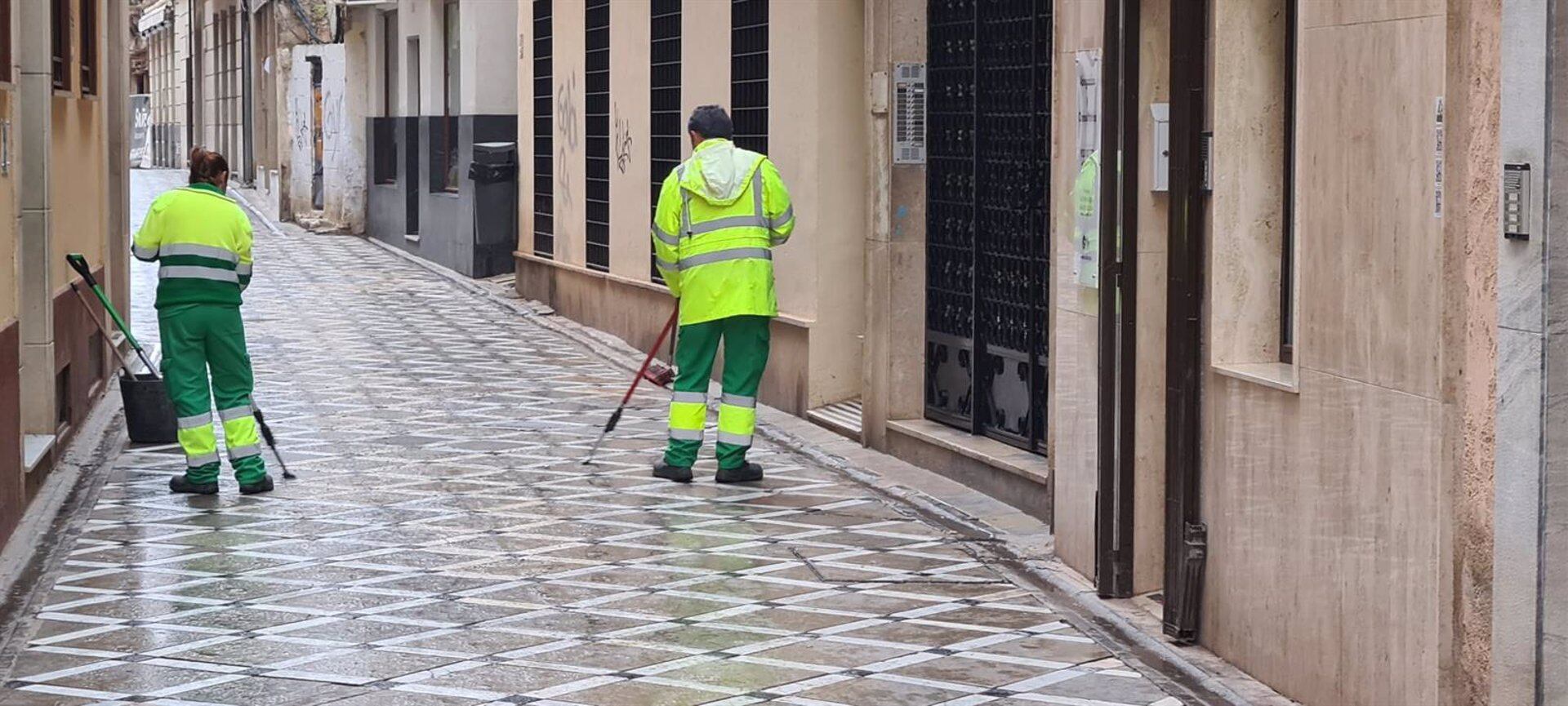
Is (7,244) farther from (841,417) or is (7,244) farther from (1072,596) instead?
(841,417)

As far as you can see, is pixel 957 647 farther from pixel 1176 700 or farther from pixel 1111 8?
pixel 1111 8

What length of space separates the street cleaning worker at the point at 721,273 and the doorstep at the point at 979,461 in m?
0.88

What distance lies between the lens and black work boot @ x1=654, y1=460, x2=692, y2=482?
37.8 ft

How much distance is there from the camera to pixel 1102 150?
845cm

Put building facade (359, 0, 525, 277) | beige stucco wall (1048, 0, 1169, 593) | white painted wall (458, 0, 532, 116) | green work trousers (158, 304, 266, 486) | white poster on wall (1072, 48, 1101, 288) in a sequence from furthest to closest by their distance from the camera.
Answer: building facade (359, 0, 525, 277) → white painted wall (458, 0, 532, 116) → green work trousers (158, 304, 266, 486) → white poster on wall (1072, 48, 1101, 288) → beige stucco wall (1048, 0, 1169, 593)

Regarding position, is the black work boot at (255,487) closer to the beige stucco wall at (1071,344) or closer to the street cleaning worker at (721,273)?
the street cleaning worker at (721,273)

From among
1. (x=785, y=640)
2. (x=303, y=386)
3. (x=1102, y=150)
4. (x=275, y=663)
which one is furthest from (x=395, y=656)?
(x=303, y=386)

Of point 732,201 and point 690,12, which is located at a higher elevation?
point 690,12

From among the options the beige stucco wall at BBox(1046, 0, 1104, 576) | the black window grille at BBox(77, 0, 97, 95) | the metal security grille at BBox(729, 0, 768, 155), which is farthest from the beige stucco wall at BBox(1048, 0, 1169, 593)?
the black window grille at BBox(77, 0, 97, 95)

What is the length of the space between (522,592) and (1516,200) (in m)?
4.31

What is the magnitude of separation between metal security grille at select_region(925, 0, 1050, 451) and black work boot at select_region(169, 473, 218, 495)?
11.9 ft

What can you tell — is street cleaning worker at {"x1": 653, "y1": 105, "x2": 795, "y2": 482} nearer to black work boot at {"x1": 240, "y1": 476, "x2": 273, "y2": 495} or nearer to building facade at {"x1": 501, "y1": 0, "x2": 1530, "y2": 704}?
building facade at {"x1": 501, "y1": 0, "x2": 1530, "y2": 704}

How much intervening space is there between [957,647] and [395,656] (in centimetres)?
180

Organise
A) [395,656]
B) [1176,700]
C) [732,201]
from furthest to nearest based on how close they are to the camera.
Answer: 1. [732,201]
2. [395,656]
3. [1176,700]
